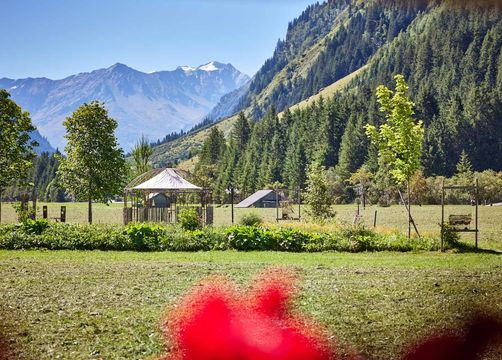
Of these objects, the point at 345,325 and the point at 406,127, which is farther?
the point at 406,127

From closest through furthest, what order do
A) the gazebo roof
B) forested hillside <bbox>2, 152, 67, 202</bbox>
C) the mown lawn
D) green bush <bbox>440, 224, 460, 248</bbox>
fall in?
the mown lawn < green bush <bbox>440, 224, 460, 248</bbox> < the gazebo roof < forested hillside <bbox>2, 152, 67, 202</bbox>

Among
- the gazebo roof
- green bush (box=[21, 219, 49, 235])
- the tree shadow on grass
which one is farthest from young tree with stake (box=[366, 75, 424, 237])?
green bush (box=[21, 219, 49, 235])

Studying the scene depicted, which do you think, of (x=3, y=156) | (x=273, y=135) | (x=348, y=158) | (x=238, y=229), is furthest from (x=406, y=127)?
(x=273, y=135)

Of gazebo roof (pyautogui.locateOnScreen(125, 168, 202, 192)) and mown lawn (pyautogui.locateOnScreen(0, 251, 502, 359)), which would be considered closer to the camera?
mown lawn (pyautogui.locateOnScreen(0, 251, 502, 359))

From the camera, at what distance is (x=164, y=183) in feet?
102

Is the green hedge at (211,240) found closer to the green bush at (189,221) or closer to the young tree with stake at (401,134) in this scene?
the green bush at (189,221)

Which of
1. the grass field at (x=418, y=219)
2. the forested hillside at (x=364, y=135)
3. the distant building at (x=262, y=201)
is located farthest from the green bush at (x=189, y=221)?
the forested hillside at (x=364, y=135)

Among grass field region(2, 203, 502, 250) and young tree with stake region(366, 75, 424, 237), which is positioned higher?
young tree with stake region(366, 75, 424, 237)

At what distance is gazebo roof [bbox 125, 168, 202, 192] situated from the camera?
100 feet

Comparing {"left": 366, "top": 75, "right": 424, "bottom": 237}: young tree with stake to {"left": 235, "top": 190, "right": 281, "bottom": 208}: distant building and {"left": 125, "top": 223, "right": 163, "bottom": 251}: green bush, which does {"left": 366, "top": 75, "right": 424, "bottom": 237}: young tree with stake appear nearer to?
{"left": 125, "top": 223, "right": 163, "bottom": 251}: green bush

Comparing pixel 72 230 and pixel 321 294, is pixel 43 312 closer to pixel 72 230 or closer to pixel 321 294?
pixel 321 294

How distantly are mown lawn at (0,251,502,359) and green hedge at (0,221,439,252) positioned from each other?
1271 mm

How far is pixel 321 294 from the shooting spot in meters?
8.79

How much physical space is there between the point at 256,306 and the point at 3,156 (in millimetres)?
23474
